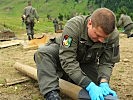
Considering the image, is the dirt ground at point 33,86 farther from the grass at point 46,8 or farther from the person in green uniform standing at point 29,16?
the grass at point 46,8

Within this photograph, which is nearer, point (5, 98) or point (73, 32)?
point (73, 32)

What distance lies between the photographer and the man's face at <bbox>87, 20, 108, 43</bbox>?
3.90 meters

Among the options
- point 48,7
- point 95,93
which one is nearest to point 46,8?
point 48,7

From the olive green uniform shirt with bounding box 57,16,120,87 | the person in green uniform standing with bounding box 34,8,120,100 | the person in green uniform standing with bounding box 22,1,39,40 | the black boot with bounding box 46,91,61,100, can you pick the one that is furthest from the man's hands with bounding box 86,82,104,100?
the person in green uniform standing with bounding box 22,1,39,40

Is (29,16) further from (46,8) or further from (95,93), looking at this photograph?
(46,8)

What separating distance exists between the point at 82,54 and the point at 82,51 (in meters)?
0.09

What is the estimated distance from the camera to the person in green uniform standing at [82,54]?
12.8ft

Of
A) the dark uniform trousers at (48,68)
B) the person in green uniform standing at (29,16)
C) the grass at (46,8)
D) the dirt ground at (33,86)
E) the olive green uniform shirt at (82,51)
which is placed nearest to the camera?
the olive green uniform shirt at (82,51)

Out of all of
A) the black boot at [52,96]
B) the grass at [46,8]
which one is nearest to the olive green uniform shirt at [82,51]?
the black boot at [52,96]

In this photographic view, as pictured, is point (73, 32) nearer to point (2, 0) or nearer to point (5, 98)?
point (5, 98)

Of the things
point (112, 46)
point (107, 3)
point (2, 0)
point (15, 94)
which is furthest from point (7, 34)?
point (2, 0)

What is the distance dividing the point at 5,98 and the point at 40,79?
3.51 feet

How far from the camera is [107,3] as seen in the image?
352 feet

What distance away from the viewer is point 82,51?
439 cm
